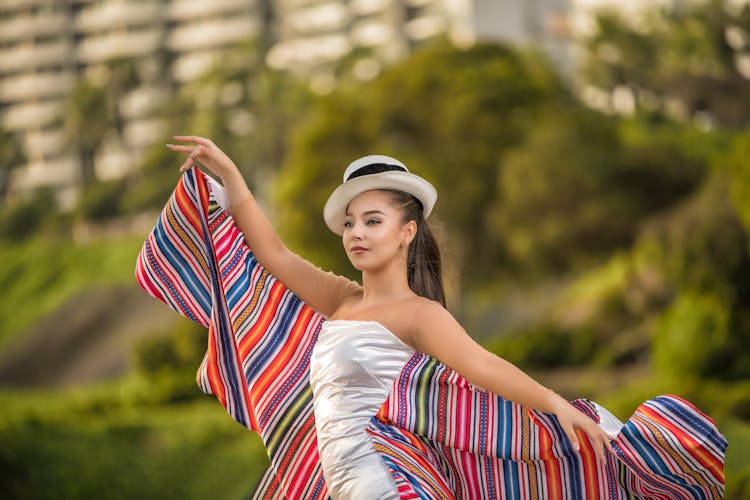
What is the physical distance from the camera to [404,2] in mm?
30828

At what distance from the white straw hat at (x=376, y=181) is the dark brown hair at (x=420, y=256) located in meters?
0.03

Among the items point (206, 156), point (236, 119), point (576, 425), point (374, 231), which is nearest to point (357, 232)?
point (374, 231)

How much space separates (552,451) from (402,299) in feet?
1.62

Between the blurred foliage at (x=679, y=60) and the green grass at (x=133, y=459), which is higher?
the blurred foliage at (x=679, y=60)

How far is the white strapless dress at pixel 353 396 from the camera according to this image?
2.33 metres

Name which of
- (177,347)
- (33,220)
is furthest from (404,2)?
(177,347)

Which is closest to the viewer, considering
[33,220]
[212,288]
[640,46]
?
[212,288]

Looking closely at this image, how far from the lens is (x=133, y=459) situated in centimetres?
1277

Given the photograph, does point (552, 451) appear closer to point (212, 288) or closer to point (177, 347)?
point (212, 288)

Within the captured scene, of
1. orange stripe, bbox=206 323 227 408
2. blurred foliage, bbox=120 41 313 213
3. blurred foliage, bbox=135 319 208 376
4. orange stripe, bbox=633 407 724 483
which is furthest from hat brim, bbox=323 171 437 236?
blurred foliage, bbox=120 41 313 213

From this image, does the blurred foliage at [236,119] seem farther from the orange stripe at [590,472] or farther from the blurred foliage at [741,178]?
the orange stripe at [590,472]

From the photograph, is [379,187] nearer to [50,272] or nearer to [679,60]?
[679,60]

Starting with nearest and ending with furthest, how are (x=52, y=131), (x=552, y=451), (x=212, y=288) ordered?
(x=552, y=451), (x=212, y=288), (x=52, y=131)

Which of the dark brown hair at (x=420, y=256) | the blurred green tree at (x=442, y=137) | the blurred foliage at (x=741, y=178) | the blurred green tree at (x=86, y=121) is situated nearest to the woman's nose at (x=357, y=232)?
the dark brown hair at (x=420, y=256)
